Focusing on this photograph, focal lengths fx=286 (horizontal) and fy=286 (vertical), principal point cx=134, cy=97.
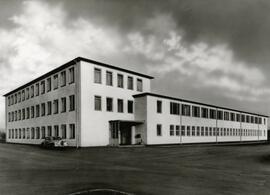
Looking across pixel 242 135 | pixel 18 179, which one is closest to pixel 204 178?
pixel 18 179

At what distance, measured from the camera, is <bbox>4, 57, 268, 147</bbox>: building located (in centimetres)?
3180

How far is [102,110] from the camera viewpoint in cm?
3316

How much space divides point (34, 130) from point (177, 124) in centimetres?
2134

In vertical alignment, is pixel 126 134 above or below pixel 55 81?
below

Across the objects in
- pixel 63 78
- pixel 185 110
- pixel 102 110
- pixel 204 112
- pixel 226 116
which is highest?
pixel 63 78

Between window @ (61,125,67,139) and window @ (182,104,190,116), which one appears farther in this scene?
window @ (182,104,190,116)

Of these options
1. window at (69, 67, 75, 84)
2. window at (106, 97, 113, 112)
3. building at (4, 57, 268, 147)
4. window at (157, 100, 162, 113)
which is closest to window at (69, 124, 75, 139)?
building at (4, 57, 268, 147)

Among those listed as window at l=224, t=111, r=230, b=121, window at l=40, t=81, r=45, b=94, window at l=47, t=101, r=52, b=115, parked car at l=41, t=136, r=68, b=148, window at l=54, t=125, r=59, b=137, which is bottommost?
parked car at l=41, t=136, r=68, b=148

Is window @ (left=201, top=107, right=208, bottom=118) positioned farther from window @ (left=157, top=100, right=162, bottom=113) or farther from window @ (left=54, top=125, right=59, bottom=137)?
window @ (left=54, top=125, right=59, bottom=137)

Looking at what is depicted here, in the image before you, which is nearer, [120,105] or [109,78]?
[109,78]

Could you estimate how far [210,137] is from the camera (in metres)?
49.3

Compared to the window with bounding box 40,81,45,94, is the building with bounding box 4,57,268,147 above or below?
below

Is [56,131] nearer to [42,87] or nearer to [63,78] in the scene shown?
[63,78]

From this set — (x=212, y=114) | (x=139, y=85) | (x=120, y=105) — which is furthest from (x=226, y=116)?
(x=120, y=105)
